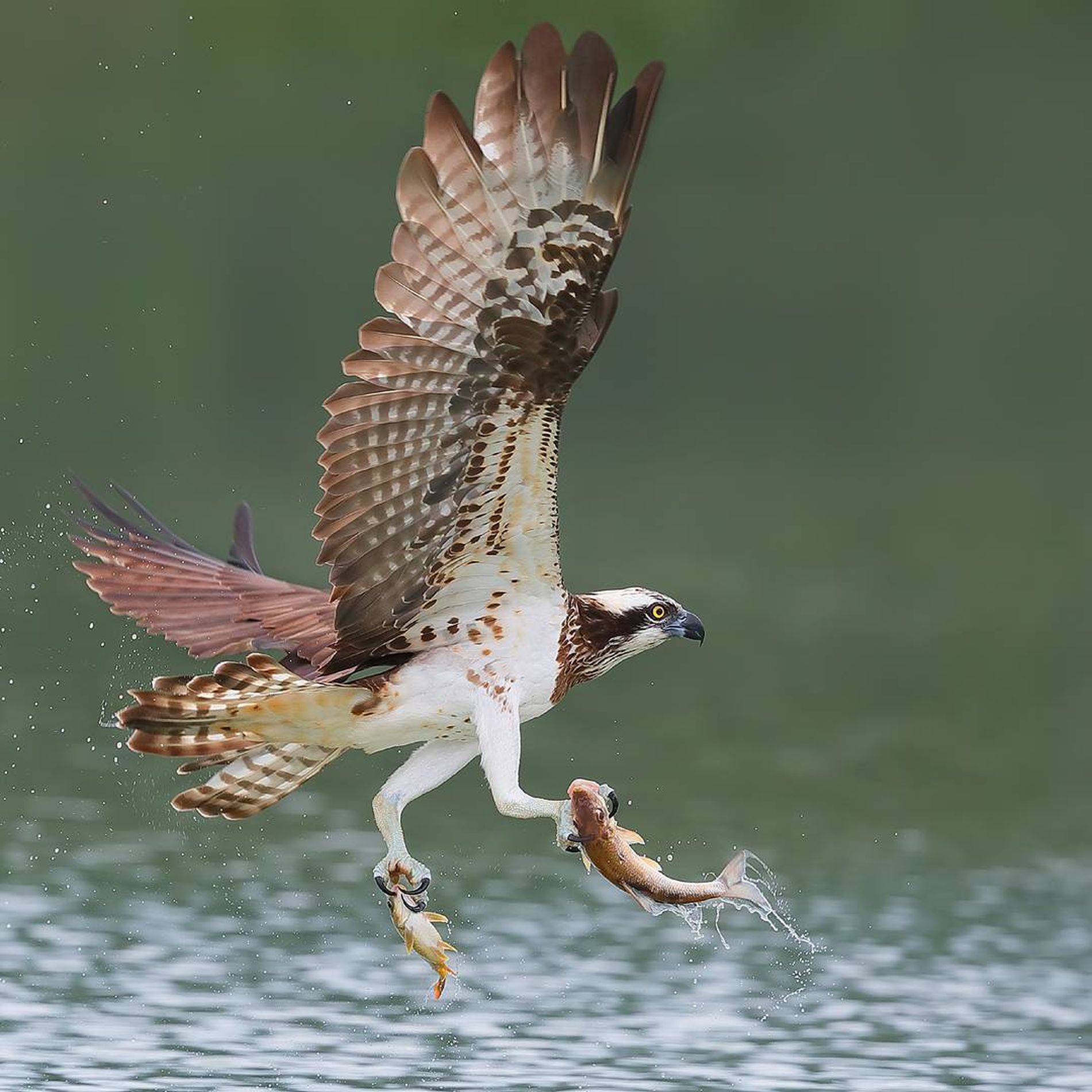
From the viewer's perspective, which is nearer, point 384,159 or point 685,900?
point 685,900

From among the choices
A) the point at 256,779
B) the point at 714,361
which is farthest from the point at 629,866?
the point at 714,361

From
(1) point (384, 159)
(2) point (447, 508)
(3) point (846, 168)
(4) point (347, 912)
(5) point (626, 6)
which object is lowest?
(2) point (447, 508)

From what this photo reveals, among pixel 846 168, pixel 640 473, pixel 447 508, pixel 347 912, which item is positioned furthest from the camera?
pixel 846 168

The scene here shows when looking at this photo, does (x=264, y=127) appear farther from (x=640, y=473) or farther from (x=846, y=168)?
(x=640, y=473)

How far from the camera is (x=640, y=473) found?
74.0ft

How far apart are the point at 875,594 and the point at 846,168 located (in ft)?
58.9

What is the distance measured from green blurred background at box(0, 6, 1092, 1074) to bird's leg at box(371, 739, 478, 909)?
396 centimetres

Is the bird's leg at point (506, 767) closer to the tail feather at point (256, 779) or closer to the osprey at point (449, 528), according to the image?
the osprey at point (449, 528)

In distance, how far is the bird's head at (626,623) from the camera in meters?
8.44

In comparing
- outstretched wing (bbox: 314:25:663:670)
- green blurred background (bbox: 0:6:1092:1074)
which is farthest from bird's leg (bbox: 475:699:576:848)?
green blurred background (bbox: 0:6:1092:1074)

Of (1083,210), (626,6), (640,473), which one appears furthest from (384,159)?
(640,473)

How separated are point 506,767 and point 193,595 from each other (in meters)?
1.64

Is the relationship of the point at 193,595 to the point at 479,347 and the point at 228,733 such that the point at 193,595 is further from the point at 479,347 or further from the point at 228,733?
the point at 479,347

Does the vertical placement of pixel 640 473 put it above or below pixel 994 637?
above
